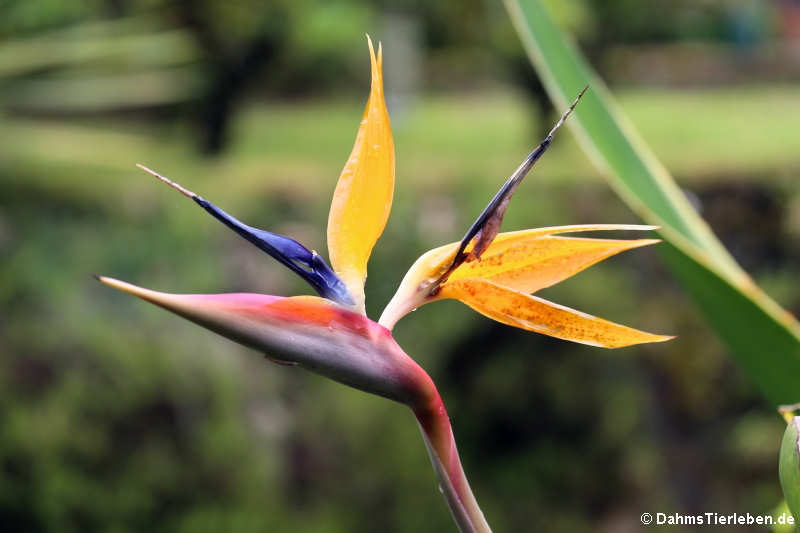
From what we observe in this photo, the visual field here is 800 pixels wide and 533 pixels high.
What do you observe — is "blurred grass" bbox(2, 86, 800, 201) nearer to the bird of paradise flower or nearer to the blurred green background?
the blurred green background

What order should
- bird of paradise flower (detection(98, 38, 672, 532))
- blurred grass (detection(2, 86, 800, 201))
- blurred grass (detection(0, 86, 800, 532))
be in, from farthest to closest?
blurred grass (detection(2, 86, 800, 201)), blurred grass (detection(0, 86, 800, 532)), bird of paradise flower (detection(98, 38, 672, 532))

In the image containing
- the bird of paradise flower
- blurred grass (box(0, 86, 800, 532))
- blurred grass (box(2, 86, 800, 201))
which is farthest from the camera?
blurred grass (box(2, 86, 800, 201))

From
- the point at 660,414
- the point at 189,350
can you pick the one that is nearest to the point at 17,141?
the point at 189,350

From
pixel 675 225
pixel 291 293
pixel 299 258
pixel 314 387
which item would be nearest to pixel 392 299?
pixel 299 258

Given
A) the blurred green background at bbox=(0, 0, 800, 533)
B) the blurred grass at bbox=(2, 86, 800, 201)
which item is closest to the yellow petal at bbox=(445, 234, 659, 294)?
the blurred green background at bbox=(0, 0, 800, 533)

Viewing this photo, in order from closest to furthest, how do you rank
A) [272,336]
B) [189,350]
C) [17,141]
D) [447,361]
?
1. [272,336]
2. [189,350]
3. [447,361]
4. [17,141]

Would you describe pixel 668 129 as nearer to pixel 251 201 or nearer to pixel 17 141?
pixel 251 201

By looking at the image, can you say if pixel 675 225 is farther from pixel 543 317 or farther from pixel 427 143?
pixel 427 143
